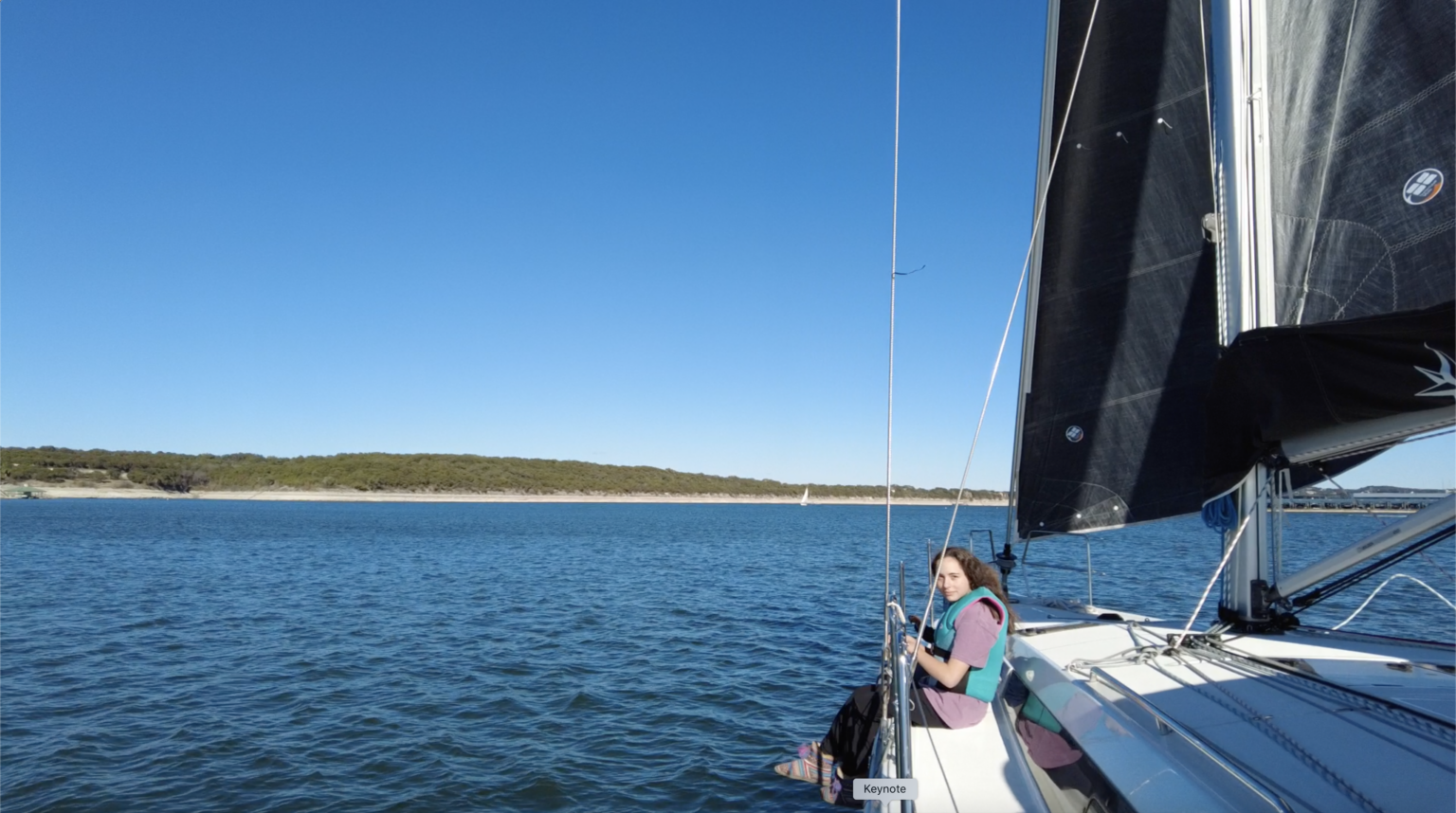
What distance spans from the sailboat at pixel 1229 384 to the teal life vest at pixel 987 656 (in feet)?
0.75

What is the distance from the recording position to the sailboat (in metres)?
3.72

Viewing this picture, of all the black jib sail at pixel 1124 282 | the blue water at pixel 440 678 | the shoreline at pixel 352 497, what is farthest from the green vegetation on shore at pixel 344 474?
the black jib sail at pixel 1124 282

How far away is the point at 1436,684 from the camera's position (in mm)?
4496

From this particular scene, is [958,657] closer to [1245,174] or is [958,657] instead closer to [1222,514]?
[1222,514]

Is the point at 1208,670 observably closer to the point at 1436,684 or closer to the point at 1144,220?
the point at 1436,684

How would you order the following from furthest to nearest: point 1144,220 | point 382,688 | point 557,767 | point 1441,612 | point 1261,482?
1. point 1441,612
2. point 382,688
3. point 557,767
4. point 1144,220
5. point 1261,482

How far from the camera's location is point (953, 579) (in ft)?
15.9

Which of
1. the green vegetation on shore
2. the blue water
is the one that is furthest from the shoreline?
the blue water

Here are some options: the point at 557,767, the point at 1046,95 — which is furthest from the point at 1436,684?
the point at 557,767

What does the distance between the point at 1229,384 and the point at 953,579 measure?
2.06m

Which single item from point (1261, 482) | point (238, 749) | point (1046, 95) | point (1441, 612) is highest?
point (1046, 95)

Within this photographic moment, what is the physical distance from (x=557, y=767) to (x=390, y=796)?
1.55m

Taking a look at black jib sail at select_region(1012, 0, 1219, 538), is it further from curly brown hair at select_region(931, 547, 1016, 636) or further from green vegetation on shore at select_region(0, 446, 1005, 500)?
green vegetation on shore at select_region(0, 446, 1005, 500)

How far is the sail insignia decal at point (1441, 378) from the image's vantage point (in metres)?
4.01
